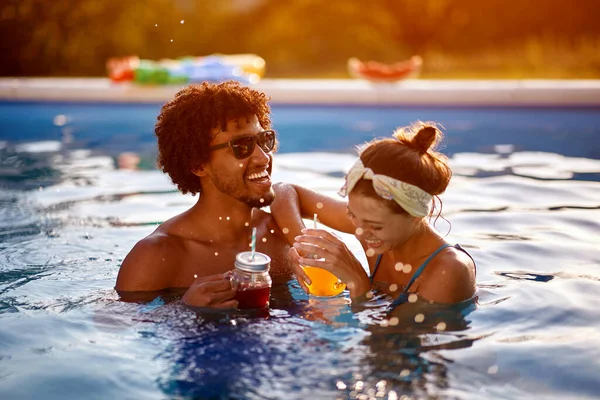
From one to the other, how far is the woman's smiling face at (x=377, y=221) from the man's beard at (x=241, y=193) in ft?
2.38

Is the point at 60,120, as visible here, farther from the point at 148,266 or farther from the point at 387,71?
A: the point at 148,266

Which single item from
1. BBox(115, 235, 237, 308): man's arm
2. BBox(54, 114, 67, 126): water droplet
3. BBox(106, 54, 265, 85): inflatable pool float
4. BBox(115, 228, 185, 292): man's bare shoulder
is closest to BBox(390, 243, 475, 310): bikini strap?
BBox(115, 235, 237, 308): man's arm

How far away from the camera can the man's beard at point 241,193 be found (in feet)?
15.0

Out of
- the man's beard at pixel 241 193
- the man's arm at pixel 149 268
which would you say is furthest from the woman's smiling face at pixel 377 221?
the man's arm at pixel 149 268

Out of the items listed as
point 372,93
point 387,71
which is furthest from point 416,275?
point 387,71

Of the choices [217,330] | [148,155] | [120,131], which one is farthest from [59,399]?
[120,131]

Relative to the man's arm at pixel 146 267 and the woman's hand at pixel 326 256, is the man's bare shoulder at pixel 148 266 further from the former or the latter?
→ the woman's hand at pixel 326 256

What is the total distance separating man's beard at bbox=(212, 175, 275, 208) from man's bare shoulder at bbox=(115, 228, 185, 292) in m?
0.44

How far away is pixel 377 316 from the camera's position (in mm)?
4188

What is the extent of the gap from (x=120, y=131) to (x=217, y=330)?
28.3 feet

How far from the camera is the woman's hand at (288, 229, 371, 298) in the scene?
12.6 ft

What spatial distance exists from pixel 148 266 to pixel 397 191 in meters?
1.42

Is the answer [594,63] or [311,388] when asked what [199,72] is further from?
[311,388]

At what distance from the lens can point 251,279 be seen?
3.57m
